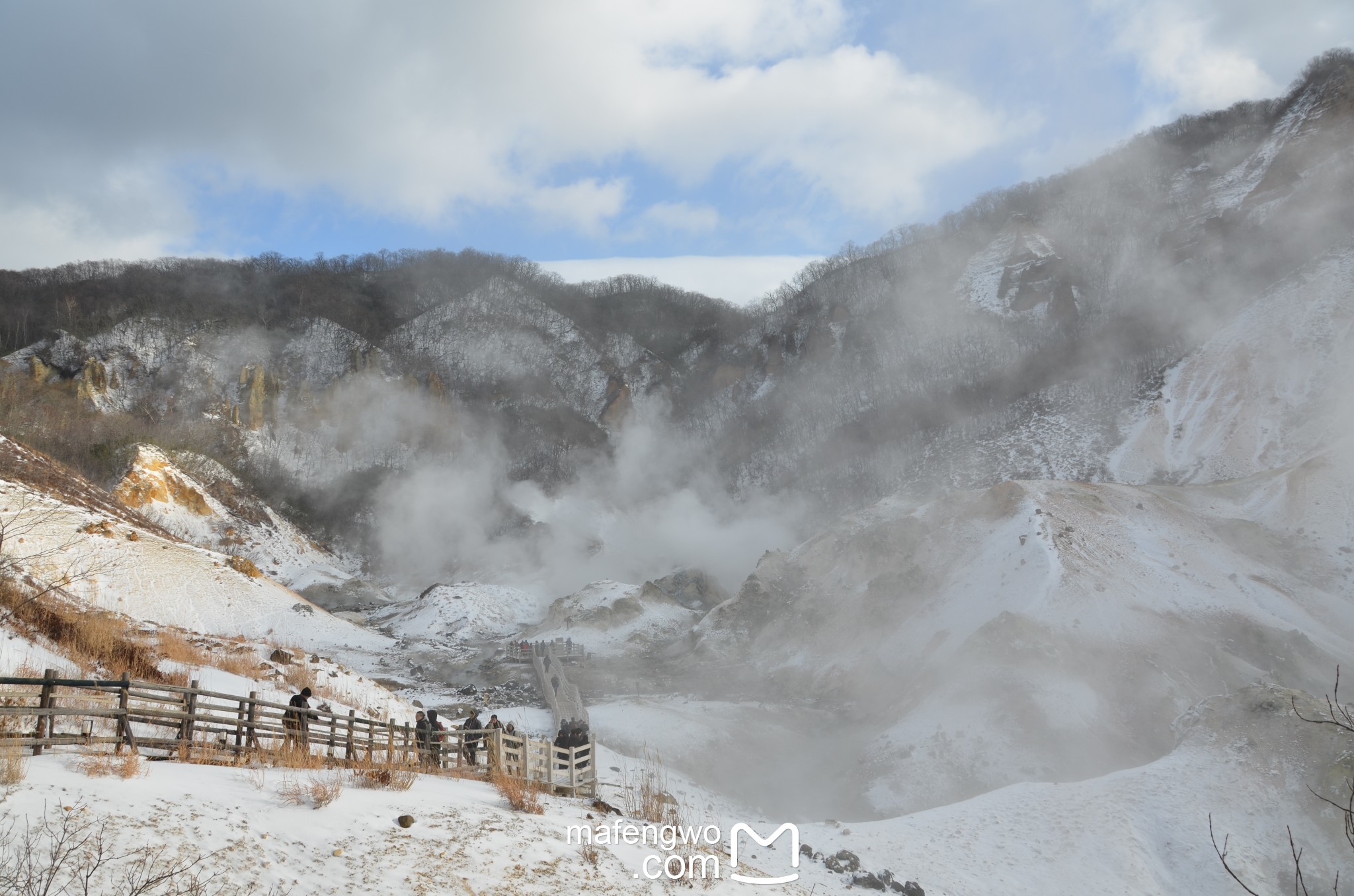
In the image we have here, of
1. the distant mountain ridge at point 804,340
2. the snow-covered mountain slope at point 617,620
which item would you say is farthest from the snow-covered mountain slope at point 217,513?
the snow-covered mountain slope at point 617,620

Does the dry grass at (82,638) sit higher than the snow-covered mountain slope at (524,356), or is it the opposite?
the snow-covered mountain slope at (524,356)

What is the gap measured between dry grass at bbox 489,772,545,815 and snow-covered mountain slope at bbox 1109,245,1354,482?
50394 millimetres

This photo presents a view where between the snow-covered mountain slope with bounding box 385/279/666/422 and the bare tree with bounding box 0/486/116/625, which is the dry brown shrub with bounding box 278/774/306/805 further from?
the snow-covered mountain slope with bounding box 385/279/666/422

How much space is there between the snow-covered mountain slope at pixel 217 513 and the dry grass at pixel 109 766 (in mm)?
55736

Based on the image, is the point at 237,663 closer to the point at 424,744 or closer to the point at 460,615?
the point at 424,744

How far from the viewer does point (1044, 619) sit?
2494cm

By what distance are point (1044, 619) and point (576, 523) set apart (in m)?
57.7

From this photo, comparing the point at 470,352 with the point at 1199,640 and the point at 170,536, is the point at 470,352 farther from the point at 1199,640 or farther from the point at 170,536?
the point at 1199,640

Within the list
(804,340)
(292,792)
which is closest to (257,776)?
(292,792)

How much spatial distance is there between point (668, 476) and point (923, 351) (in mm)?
31716

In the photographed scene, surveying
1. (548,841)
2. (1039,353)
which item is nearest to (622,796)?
(548,841)

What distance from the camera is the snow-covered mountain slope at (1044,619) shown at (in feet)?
66.7

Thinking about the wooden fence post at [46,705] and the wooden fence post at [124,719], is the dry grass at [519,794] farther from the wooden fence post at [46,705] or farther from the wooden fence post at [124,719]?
the wooden fence post at [46,705]

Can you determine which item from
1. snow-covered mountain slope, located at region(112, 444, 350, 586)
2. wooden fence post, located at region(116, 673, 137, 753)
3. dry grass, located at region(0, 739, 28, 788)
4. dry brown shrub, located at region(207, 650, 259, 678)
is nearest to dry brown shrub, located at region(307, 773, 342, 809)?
wooden fence post, located at region(116, 673, 137, 753)
